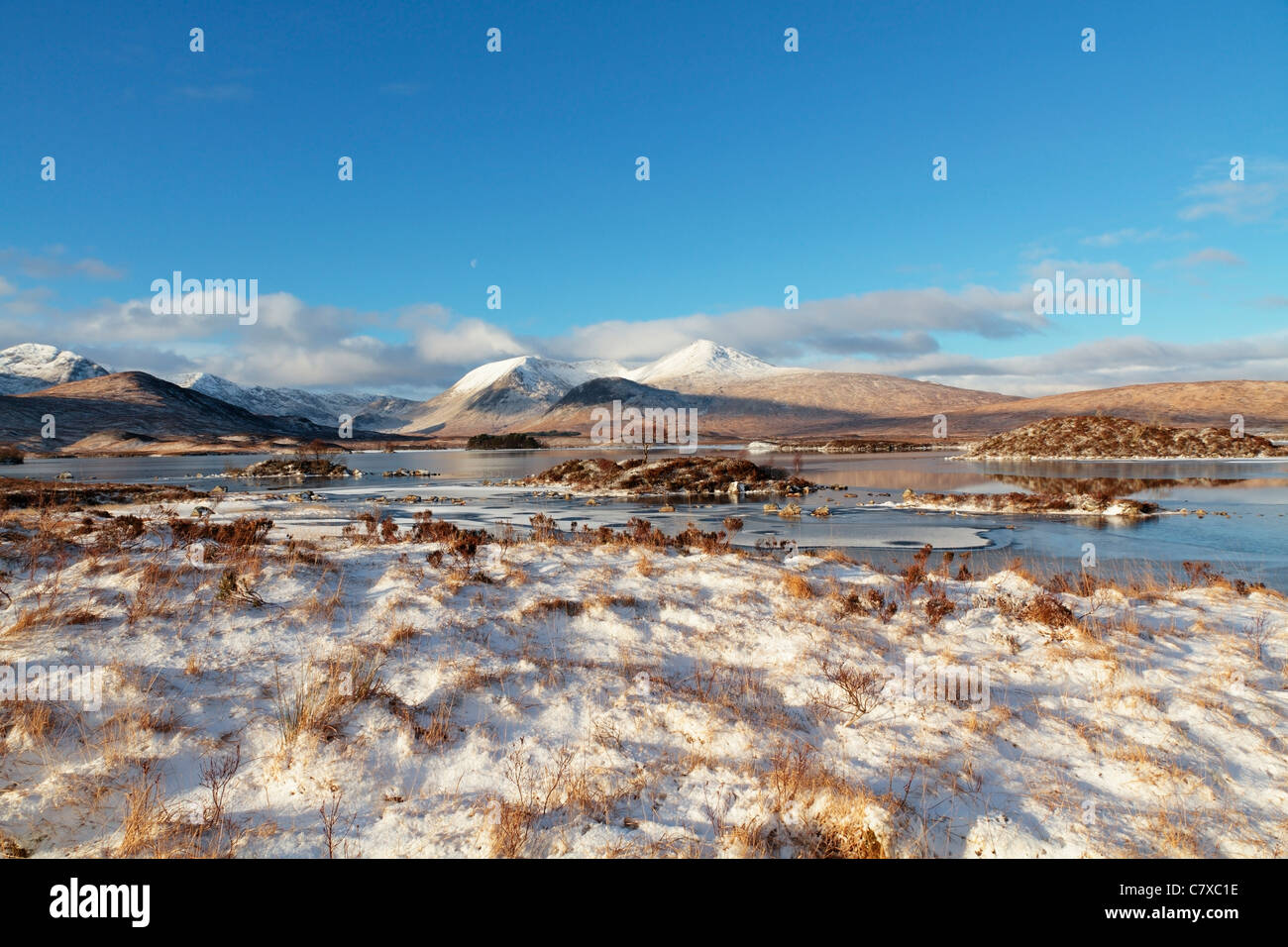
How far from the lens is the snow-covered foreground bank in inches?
181

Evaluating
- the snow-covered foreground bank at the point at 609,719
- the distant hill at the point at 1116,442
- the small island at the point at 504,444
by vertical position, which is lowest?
the snow-covered foreground bank at the point at 609,719

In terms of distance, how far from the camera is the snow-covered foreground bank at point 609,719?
4598 mm

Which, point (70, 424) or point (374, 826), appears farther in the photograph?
point (70, 424)

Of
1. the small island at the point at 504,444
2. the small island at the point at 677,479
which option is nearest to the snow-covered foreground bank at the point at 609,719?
the small island at the point at 677,479

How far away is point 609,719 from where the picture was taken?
621 cm

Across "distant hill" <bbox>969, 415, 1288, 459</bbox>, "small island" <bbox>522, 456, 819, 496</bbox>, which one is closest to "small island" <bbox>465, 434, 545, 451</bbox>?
"distant hill" <bbox>969, 415, 1288, 459</bbox>

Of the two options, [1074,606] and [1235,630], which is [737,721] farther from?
[1235,630]

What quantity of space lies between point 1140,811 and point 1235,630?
22.7 ft

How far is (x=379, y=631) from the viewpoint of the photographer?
8.06 m

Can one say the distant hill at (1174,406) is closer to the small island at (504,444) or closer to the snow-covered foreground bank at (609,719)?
the small island at (504,444)

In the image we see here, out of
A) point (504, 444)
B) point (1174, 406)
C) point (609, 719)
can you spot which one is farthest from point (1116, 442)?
point (1174, 406)

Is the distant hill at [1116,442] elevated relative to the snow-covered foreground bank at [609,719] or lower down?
elevated
